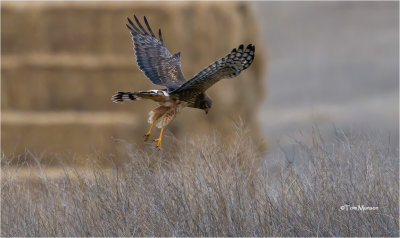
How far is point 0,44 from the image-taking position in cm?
1108

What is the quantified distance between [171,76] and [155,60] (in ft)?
0.63

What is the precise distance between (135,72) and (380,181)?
5539 millimetres

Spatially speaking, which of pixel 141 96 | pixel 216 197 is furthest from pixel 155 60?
pixel 216 197

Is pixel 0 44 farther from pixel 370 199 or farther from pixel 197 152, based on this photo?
pixel 370 199

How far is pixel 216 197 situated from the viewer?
18.4 ft

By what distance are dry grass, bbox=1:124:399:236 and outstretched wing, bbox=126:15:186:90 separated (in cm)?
60

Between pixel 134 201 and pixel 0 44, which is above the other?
pixel 0 44

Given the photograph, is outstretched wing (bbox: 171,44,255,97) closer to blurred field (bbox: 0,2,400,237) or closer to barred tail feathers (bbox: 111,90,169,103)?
barred tail feathers (bbox: 111,90,169,103)

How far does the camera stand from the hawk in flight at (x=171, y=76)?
228 inches

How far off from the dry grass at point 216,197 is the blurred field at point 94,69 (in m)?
4.77

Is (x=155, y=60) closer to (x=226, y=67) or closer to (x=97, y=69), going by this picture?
(x=226, y=67)

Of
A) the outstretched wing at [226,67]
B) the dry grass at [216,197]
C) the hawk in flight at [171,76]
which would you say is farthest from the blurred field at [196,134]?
the outstretched wing at [226,67]

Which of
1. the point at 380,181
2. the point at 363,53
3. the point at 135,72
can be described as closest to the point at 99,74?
the point at 135,72

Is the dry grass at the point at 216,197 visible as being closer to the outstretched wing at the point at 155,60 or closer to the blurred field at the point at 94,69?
the outstretched wing at the point at 155,60
